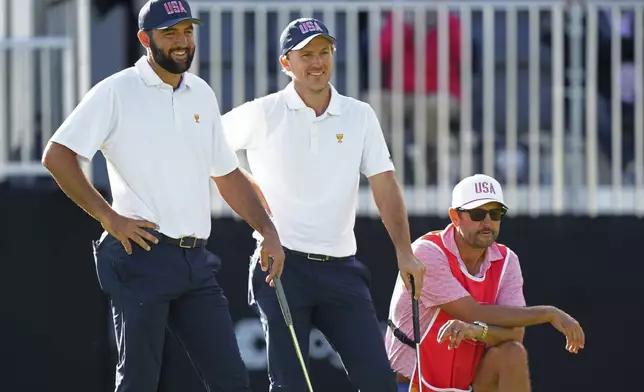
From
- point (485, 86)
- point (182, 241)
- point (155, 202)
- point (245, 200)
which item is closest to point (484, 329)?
point (245, 200)

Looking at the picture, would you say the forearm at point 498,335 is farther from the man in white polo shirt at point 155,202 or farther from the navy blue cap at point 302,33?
the navy blue cap at point 302,33

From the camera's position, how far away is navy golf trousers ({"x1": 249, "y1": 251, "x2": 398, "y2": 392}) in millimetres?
6109

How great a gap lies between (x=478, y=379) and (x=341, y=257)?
825mm

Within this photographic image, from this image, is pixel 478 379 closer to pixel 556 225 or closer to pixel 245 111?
pixel 245 111

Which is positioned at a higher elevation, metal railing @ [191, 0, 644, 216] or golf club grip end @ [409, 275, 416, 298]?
metal railing @ [191, 0, 644, 216]

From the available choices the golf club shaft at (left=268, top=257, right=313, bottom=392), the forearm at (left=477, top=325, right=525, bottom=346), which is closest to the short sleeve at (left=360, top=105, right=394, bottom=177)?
the golf club shaft at (left=268, top=257, right=313, bottom=392)

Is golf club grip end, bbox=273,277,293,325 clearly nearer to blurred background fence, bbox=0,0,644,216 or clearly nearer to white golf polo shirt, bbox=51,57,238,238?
white golf polo shirt, bbox=51,57,238,238

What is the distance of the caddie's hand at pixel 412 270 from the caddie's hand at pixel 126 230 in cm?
114

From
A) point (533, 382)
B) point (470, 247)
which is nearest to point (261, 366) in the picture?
point (533, 382)

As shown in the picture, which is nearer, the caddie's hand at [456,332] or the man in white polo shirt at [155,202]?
the man in white polo shirt at [155,202]

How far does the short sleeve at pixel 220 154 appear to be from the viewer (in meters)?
6.00

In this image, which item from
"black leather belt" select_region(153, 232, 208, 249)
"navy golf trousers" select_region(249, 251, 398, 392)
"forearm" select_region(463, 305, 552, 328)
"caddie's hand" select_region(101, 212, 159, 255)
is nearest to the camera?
"caddie's hand" select_region(101, 212, 159, 255)

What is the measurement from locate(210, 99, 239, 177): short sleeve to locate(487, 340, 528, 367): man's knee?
1.40m

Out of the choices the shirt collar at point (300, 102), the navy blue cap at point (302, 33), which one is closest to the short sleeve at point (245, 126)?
the shirt collar at point (300, 102)
